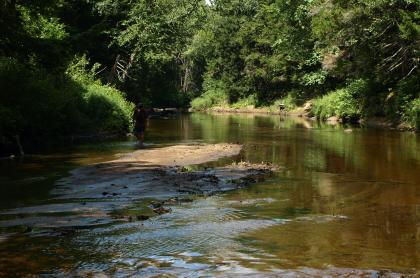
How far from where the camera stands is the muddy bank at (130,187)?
9.91 m

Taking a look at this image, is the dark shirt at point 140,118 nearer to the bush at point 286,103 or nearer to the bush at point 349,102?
the bush at point 349,102

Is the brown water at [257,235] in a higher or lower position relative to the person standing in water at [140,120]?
lower

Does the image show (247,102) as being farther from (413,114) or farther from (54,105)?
(54,105)

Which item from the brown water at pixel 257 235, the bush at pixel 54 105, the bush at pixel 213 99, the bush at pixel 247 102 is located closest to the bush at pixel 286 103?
the bush at pixel 247 102

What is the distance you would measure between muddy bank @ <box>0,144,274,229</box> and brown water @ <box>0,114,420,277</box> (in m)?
0.44

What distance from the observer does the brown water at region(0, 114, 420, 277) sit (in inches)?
278

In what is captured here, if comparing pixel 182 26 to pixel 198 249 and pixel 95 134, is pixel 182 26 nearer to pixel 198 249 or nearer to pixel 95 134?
pixel 95 134

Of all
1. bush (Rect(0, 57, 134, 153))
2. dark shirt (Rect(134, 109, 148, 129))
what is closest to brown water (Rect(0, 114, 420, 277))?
bush (Rect(0, 57, 134, 153))

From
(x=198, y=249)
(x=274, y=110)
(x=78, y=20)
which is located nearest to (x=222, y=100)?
(x=274, y=110)

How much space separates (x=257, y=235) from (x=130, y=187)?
528cm

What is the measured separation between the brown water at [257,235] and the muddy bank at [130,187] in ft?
1.44

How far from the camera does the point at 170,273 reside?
22.2 ft

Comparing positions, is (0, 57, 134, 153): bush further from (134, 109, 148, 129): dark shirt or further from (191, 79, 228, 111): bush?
(191, 79, 228, 111): bush

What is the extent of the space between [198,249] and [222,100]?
69.9 meters
